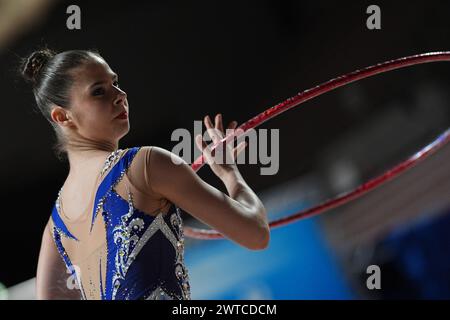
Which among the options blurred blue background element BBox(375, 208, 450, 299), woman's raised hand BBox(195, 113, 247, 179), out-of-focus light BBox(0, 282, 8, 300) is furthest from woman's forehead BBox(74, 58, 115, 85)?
blurred blue background element BBox(375, 208, 450, 299)

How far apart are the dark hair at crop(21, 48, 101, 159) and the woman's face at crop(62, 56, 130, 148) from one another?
1 cm

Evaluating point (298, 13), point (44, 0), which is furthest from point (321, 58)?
point (44, 0)

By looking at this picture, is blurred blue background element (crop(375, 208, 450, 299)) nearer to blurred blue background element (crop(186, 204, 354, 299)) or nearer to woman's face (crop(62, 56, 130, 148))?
blurred blue background element (crop(186, 204, 354, 299))

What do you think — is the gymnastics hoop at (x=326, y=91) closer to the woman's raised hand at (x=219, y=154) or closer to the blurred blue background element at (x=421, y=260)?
the woman's raised hand at (x=219, y=154)

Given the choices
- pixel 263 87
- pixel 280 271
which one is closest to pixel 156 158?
pixel 280 271

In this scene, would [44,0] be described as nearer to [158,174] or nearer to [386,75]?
[386,75]

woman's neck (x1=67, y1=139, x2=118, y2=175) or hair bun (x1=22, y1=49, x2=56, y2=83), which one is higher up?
hair bun (x1=22, y1=49, x2=56, y2=83)

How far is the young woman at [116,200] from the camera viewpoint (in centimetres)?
110

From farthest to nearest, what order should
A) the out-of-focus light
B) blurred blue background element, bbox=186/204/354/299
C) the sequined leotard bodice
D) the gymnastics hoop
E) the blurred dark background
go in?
blurred blue background element, bbox=186/204/354/299, the blurred dark background, the out-of-focus light, the gymnastics hoop, the sequined leotard bodice

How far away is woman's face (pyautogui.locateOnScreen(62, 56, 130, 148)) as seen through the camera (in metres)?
1.21

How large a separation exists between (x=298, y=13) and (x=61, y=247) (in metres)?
2.84

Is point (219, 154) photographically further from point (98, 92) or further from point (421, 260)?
point (421, 260)

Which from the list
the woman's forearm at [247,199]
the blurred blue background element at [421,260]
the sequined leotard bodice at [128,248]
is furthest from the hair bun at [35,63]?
the blurred blue background element at [421,260]

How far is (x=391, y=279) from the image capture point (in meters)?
3.32
